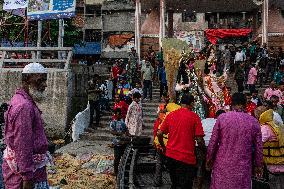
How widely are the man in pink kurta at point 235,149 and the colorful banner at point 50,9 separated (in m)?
14.5

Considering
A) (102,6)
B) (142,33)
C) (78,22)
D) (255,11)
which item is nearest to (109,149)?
(142,33)

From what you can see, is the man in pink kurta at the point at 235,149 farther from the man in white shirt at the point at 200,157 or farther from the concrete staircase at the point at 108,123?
the concrete staircase at the point at 108,123

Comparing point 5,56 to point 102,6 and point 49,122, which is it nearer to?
point 49,122

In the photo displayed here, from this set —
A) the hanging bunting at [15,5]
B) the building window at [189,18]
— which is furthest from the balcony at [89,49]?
the hanging bunting at [15,5]

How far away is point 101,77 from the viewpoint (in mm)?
23047

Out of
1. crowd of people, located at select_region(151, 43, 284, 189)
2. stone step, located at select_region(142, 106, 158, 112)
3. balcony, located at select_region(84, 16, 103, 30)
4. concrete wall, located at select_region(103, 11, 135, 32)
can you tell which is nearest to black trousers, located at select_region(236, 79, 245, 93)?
stone step, located at select_region(142, 106, 158, 112)

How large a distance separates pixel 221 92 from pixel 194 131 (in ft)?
17.0

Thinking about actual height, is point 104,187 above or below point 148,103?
below

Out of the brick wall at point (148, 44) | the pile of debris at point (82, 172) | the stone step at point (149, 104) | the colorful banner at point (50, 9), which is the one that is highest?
the colorful banner at point (50, 9)

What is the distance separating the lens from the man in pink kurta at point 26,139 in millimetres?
4234

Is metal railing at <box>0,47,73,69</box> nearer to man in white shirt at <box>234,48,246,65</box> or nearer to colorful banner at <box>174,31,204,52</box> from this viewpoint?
man in white shirt at <box>234,48,246,65</box>

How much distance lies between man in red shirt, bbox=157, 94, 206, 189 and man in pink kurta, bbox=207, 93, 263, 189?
0.73 m

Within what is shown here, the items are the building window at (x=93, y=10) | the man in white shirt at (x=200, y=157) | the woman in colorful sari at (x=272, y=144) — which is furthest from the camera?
the building window at (x=93, y=10)

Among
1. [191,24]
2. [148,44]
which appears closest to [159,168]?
[148,44]
